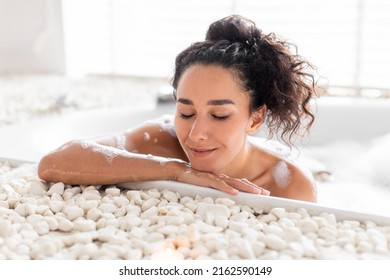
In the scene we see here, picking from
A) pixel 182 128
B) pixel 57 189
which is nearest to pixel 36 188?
pixel 57 189

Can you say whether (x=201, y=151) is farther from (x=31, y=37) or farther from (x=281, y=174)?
(x=31, y=37)

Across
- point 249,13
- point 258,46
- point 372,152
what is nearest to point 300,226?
point 258,46

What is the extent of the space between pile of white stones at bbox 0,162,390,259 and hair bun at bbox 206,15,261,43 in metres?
0.53

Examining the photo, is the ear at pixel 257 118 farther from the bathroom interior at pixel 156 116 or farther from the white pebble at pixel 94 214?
the white pebble at pixel 94 214

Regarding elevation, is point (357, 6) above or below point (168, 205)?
above

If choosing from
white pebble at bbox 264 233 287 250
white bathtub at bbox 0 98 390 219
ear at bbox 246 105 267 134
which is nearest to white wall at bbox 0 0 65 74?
white bathtub at bbox 0 98 390 219

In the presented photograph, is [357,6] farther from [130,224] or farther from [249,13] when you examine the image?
[130,224]

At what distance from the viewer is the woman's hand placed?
4.88 ft

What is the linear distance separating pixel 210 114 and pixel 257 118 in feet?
0.70

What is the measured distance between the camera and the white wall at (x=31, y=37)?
4.56 m

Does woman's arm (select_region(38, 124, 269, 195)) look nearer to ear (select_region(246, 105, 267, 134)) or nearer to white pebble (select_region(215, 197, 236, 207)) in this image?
white pebble (select_region(215, 197, 236, 207))

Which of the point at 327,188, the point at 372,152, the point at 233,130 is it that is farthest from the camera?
Result: the point at 372,152

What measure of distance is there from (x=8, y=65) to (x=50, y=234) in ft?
11.9

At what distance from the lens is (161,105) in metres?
2.98
